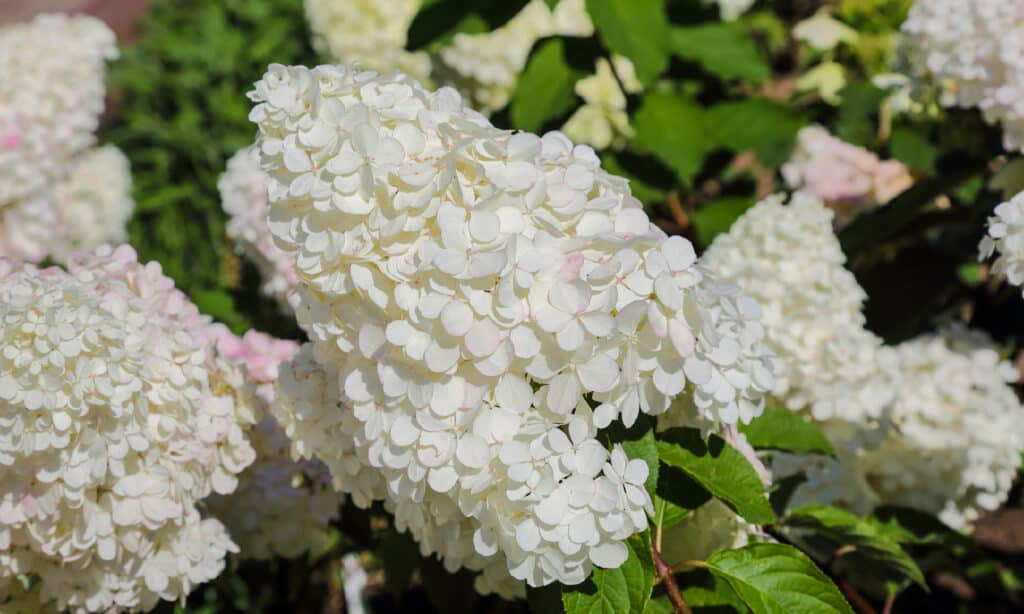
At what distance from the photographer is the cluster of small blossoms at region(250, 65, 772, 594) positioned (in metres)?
0.83

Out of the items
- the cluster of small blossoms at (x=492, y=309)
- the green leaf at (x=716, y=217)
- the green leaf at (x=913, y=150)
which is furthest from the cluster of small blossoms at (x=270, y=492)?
the green leaf at (x=913, y=150)

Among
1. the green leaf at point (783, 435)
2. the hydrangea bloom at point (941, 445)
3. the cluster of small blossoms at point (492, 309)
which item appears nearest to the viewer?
the cluster of small blossoms at point (492, 309)

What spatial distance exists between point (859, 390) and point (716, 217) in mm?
694

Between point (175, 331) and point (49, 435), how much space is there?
174mm

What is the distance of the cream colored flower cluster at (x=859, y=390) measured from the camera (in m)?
1.40

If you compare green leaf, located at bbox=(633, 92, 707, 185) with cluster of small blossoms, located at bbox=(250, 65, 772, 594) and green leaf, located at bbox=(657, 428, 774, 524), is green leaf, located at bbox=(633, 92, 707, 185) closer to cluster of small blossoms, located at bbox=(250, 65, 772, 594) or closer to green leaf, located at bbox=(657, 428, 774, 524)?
green leaf, located at bbox=(657, 428, 774, 524)

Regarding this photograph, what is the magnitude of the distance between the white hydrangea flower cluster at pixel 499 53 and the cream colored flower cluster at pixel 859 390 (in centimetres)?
102

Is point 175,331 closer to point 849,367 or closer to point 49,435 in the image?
point 49,435

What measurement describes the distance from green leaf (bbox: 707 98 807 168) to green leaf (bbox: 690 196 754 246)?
0.10m

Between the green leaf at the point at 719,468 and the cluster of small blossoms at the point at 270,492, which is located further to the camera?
the cluster of small blossoms at the point at 270,492

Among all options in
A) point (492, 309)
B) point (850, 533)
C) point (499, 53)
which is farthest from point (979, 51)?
point (499, 53)

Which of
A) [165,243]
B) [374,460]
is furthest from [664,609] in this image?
[165,243]

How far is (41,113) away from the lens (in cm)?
192

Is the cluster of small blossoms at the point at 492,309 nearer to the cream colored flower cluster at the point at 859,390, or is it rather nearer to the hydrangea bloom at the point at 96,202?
the cream colored flower cluster at the point at 859,390
